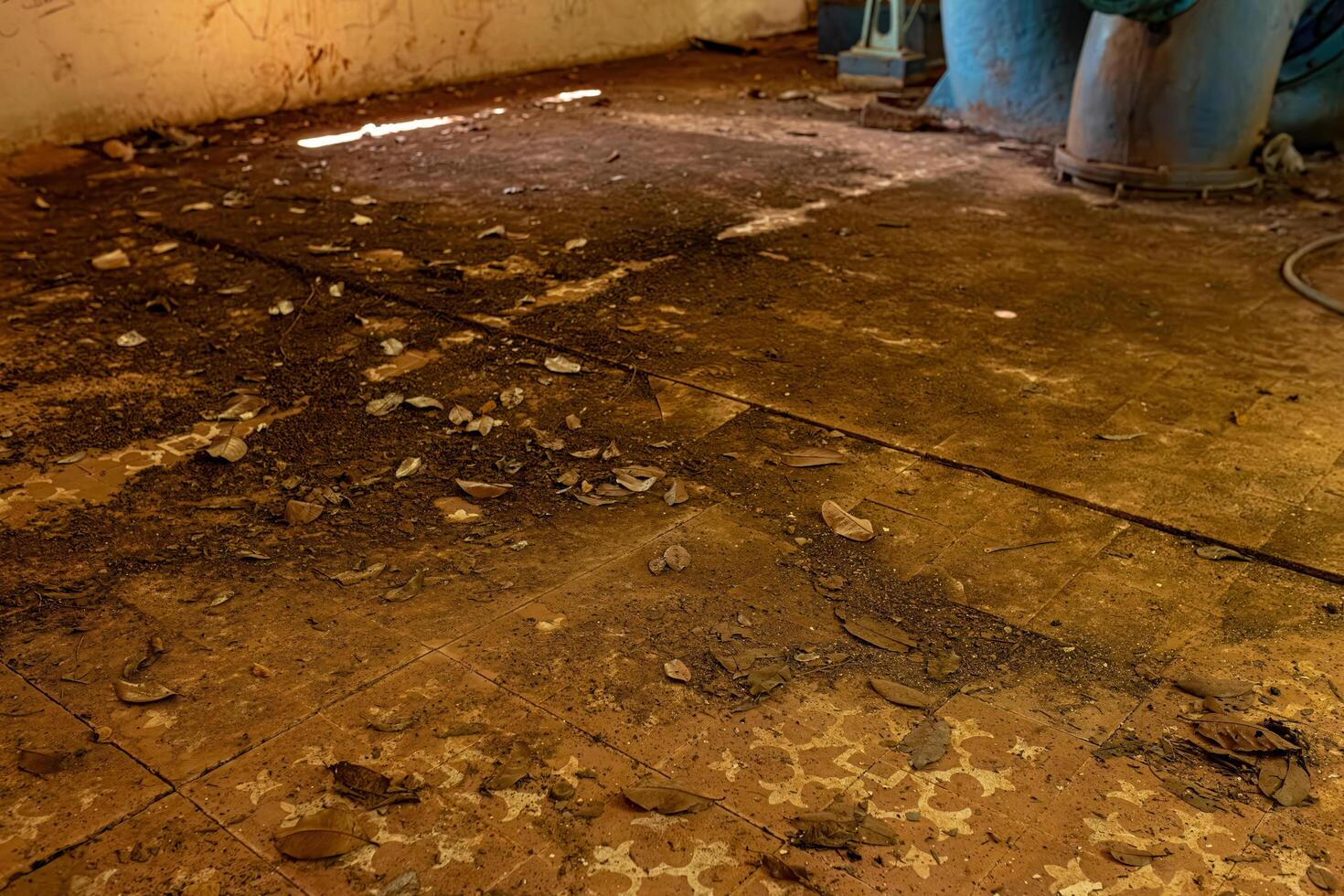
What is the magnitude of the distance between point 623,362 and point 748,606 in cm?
158

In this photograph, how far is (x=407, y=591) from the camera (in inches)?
109

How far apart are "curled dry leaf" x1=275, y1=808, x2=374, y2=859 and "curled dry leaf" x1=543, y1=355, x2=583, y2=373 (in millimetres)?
2174

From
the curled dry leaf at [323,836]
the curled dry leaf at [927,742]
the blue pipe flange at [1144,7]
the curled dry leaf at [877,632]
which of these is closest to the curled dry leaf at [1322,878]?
the curled dry leaf at [927,742]

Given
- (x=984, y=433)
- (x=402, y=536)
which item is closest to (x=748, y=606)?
(x=402, y=536)

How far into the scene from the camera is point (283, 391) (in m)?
3.91

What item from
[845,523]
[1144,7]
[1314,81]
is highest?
[1144,7]

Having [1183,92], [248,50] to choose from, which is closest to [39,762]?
[1183,92]

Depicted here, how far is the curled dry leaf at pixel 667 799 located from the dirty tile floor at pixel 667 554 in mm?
33

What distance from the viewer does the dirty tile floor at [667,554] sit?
2.06 metres

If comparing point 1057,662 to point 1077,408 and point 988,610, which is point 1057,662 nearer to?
point 988,610

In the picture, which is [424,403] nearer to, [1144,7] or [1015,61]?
[1144,7]

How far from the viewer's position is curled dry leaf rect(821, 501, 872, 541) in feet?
9.86

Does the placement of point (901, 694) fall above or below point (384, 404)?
below

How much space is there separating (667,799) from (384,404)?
2.07 m
